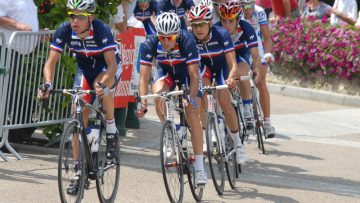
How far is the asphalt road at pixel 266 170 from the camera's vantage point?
10.4 metres

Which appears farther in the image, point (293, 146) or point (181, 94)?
point (293, 146)

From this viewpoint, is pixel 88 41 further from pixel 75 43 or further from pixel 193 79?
pixel 193 79

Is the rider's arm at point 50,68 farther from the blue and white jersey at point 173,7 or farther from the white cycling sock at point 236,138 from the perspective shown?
the blue and white jersey at point 173,7

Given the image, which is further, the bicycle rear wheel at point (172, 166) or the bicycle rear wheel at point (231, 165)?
the bicycle rear wheel at point (231, 165)

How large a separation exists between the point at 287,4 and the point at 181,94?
34.5ft

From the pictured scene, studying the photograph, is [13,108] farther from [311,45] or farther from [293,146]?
[311,45]

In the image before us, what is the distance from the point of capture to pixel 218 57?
11.5 metres

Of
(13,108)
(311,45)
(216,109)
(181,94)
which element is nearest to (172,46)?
(181,94)

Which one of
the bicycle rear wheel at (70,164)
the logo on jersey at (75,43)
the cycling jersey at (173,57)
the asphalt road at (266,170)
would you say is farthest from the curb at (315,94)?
the bicycle rear wheel at (70,164)

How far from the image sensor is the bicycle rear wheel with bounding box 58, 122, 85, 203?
894cm

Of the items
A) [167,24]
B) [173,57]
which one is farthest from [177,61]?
[167,24]

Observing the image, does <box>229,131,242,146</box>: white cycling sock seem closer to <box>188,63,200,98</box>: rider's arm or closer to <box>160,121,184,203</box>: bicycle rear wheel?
<box>188,63,200,98</box>: rider's arm

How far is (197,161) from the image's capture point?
10.2 meters

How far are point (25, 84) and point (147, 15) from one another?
4118 mm
